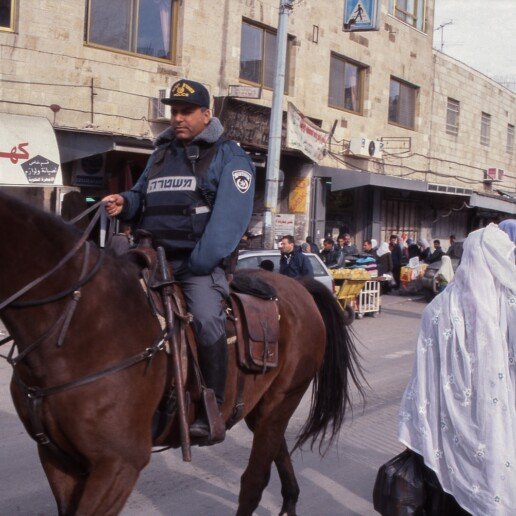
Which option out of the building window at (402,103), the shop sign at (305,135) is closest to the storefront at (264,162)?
the shop sign at (305,135)

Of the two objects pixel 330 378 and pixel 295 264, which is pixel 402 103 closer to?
pixel 295 264

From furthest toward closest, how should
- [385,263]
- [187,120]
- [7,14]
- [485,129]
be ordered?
[485,129]
[385,263]
[7,14]
[187,120]

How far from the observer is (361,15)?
1978cm

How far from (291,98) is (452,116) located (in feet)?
37.1

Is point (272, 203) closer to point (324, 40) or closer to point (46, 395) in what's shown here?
point (324, 40)

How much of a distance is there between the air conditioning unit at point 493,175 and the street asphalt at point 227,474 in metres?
25.9

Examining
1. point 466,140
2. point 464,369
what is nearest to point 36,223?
point 464,369

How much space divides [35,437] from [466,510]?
2219 millimetres

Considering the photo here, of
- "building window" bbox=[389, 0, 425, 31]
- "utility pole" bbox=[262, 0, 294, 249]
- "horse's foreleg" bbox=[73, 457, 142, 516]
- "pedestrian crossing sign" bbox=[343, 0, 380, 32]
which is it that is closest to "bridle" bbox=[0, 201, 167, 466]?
"horse's foreleg" bbox=[73, 457, 142, 516]

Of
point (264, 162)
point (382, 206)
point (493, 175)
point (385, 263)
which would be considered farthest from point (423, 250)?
point (264, 162)

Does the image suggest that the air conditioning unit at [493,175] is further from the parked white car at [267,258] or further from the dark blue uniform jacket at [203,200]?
the dark blue uniform jacket at [203,200]

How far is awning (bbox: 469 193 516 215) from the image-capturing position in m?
27.6

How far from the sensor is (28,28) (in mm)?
14570

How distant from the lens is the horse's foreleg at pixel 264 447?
445cm
